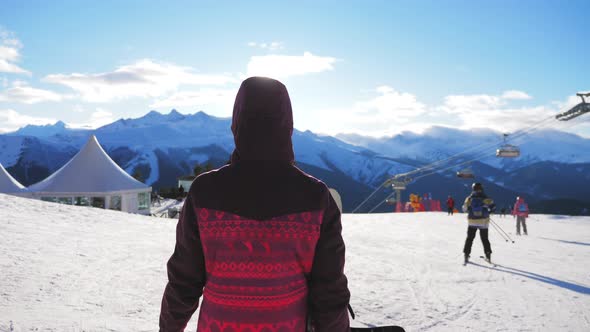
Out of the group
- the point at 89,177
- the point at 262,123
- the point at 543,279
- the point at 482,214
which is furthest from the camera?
the point at 89,177

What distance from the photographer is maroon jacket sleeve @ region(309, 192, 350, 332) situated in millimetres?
1807

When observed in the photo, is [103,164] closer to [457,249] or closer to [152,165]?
[457,249]

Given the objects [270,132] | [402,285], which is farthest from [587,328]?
[270,132]

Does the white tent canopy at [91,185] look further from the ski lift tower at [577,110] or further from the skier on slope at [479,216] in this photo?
the ski lift tower at [577,110]

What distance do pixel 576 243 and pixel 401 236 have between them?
16.9ft

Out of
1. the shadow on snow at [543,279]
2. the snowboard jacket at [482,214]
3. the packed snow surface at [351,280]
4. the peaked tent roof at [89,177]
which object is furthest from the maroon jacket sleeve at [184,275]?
the peaked tent roof at [89,177]

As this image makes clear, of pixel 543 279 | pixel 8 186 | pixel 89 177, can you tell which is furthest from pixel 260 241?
pixel 8 186

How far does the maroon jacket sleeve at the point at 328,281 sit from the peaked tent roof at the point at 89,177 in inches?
807

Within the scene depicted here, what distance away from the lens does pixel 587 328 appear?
4.66 m

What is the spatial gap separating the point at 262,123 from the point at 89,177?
2122 cm

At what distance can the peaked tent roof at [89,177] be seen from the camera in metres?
19.9

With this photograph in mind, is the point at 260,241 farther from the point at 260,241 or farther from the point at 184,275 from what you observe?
the point at 184,275

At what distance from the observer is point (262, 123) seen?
71.9 inches

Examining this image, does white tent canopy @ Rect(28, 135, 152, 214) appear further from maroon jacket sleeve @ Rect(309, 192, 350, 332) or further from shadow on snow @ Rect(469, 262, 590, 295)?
maroon jacket sleeve @ Rect(309, 192, 350, 332)
